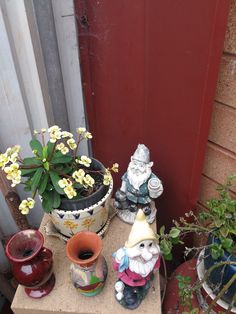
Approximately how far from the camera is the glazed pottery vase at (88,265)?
0.89 metres

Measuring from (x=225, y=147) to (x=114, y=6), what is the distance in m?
0.58

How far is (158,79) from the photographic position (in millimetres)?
996

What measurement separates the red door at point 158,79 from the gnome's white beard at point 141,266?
0.34m

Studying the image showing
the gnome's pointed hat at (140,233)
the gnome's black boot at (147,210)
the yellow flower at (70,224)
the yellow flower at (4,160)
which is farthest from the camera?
the gnome's black boot at (147,210)

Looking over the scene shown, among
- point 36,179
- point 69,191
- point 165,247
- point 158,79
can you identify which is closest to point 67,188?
point 69,191

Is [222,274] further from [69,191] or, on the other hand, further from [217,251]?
[69,191]

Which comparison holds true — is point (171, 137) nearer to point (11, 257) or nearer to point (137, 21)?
point (137, 21)

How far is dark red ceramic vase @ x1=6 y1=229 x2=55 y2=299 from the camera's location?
2.89ft

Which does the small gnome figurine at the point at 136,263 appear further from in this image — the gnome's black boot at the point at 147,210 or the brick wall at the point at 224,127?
the brick wall at the point at 224,127

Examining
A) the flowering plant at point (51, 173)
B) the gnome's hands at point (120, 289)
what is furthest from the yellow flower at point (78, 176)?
the gnome's hands at point (120, 289)

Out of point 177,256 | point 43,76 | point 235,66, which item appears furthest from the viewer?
point 177,256

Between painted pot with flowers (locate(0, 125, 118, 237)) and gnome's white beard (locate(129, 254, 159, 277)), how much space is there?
0.22 meters

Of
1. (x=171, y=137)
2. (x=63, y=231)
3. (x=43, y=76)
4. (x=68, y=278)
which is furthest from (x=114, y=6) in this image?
(x=68, y=278)

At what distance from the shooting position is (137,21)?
0.98m
